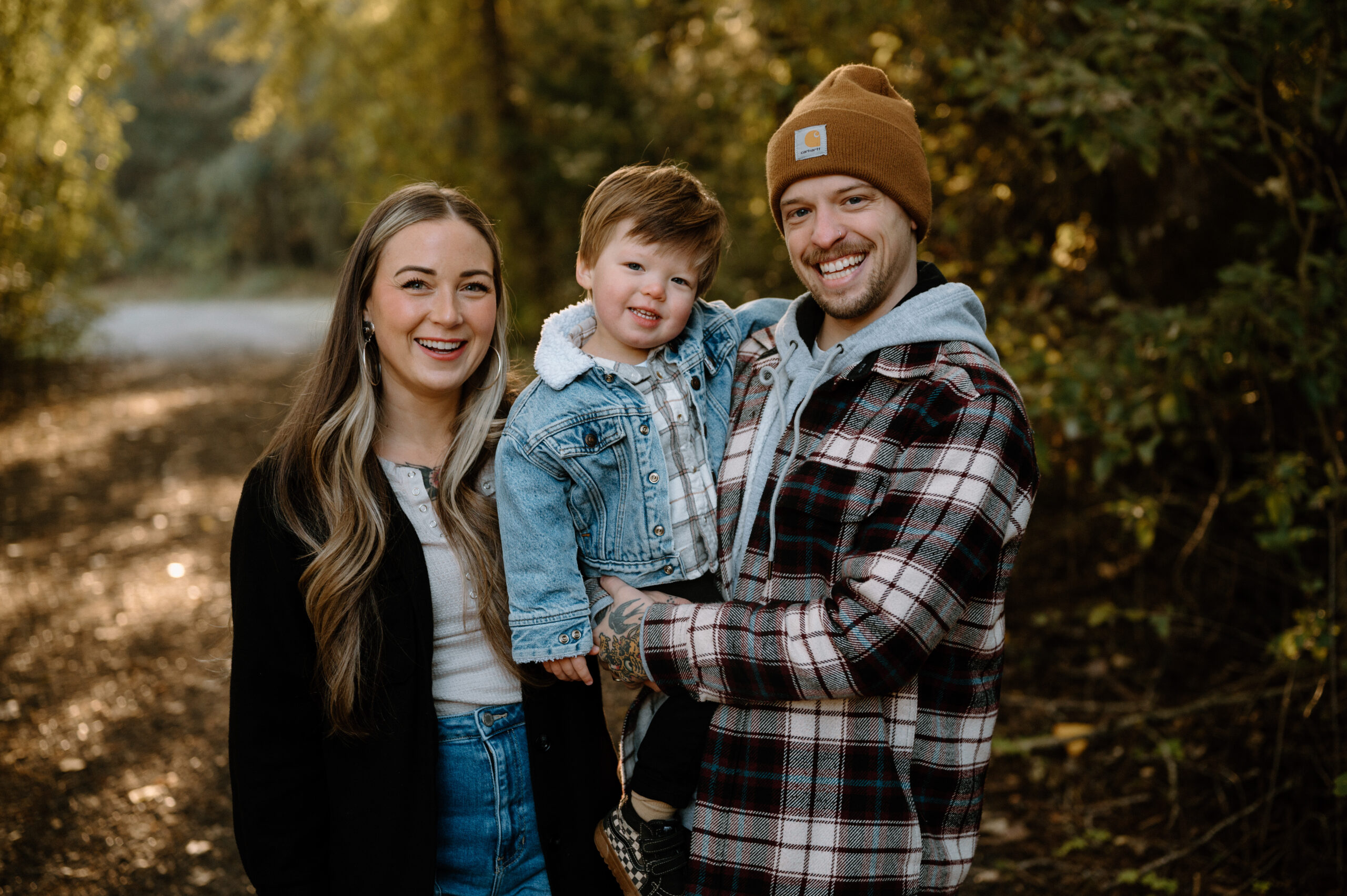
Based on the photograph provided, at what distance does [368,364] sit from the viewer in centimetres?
218

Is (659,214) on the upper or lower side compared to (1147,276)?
lower

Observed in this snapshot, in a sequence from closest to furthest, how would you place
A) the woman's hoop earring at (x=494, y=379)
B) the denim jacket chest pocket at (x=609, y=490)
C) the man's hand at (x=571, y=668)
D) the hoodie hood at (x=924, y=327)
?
the hoodie hood at (x=924, y=327), the man's hand at (x=571, y=668), the denim jacket chest pocket at (x=609, y=490), the woman's hoop earring at (x=494, y=379)

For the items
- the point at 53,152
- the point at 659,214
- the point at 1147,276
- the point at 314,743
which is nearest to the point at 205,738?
the point at 314,743

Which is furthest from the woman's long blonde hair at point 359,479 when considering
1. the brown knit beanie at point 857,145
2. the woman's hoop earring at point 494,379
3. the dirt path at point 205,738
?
the brown knit beanie at point 857,145

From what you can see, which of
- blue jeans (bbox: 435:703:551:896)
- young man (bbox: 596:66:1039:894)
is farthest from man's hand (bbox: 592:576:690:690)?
blue jeans (bbox: 435:703:551:896)

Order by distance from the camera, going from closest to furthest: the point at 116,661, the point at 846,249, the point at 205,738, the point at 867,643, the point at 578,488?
the point at 867,643 < the point at 846,249 < the point at 578,488 < the point at 205,738 < the point at 116,661

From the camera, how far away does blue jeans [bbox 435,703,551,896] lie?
2062mm

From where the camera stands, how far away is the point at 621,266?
218cm

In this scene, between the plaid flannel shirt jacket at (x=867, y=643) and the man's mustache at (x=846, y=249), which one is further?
the man's mustache at (x=846, y=249)

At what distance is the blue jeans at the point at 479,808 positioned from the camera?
81.2 inches

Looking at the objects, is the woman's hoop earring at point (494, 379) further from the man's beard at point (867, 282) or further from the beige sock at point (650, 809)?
the beige sock at point (650, 809)

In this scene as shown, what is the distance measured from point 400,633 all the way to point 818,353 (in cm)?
102

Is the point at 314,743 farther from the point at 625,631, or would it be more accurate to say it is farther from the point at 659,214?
the point at 659,214

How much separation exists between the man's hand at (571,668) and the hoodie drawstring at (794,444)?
419 mm
